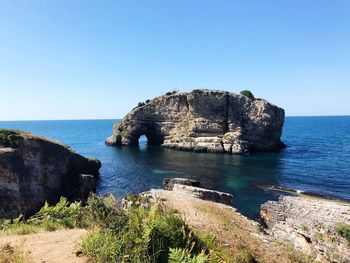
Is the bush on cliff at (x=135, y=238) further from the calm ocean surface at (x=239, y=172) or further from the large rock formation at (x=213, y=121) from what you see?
the large rock formation at (x=213, y=121)

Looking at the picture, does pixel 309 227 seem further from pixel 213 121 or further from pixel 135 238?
pixel 213 121

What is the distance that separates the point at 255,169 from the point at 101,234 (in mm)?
48305

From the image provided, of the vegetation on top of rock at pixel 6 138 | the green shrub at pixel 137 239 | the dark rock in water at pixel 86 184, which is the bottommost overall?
the dark rock in water at pixel 86 184

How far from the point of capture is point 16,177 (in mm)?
30156

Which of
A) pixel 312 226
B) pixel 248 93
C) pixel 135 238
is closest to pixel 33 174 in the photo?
pixel 312 226

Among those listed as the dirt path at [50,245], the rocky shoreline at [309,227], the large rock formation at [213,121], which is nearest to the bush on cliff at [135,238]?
the dirt path at [50,245]

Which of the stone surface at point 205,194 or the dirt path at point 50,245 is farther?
the stone surface at point 205,194

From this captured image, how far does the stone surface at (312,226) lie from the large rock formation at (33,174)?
23744mm

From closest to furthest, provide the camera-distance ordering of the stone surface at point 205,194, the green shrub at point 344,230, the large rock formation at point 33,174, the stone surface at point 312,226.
A: 1. the stone surface at point 312,226
2. the green shrub at point 344,230
3. the stone surface at point 205,194
4. the large rock formation at point 33,174

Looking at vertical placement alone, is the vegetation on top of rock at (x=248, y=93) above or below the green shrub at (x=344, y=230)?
above

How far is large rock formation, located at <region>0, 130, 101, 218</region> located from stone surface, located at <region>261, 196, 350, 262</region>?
23744 mm

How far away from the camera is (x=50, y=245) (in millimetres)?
10031

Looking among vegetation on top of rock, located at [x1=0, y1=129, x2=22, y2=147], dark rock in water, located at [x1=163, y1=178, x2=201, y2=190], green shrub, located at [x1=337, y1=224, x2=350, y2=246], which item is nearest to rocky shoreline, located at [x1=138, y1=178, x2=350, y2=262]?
green shrub, located at [x1=337, y1=224, x2=350, y2=246]

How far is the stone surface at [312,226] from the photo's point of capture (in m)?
17.3
